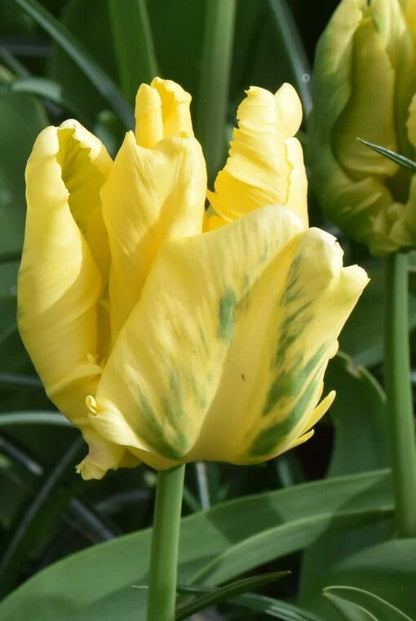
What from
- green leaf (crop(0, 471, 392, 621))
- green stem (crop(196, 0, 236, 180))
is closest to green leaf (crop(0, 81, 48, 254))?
green stem (crop(196, 0, 236, 180))

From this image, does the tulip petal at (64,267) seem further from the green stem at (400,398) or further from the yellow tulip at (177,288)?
the green stem at (400,398)

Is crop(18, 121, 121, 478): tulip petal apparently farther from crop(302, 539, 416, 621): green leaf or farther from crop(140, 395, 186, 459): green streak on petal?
crop(302, 539, 416, 621): green leaf

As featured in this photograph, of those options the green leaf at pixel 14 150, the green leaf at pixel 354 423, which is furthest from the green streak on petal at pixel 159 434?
the green leaf at pixel 14 150

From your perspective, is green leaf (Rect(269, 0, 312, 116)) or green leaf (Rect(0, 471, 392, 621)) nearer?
green leaf (Rect(0, 471, 392, 621))

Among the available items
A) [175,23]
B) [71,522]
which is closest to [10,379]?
[71,522]

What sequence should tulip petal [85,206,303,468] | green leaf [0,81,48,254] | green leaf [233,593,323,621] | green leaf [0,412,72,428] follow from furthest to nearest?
green leaf [0,81,48,254] < green leaf [0,412,72,428] < green leaf [233,593,323,621] < tulip petal [85,206,303,468]

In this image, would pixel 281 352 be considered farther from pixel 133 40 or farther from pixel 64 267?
pixel 133 40

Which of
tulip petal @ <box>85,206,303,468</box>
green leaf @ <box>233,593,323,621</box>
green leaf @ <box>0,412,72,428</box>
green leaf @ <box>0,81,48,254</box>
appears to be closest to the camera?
tulip petal @ <box>85,206,303,468</box>
